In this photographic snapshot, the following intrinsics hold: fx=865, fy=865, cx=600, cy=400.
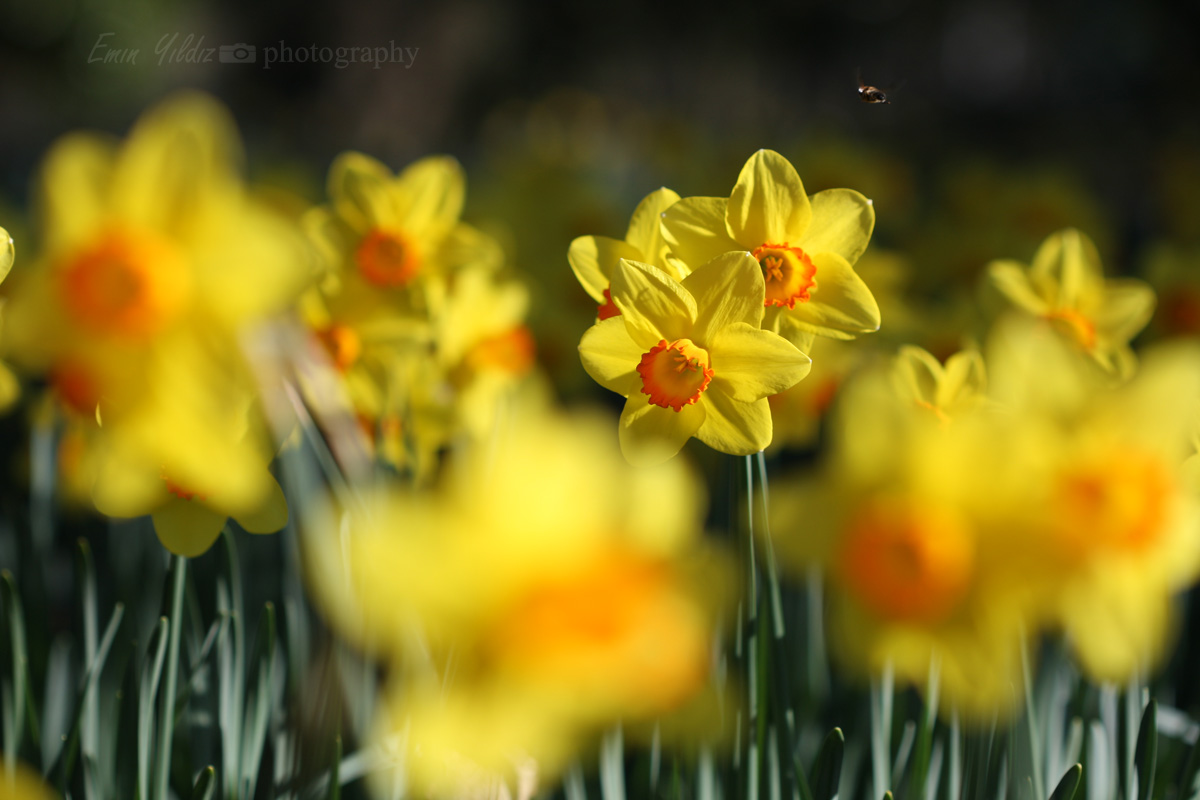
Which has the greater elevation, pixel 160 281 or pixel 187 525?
pixel 160 281

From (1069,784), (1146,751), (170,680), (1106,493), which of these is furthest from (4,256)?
(1146,751)

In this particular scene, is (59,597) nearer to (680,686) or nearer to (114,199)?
(114,199)

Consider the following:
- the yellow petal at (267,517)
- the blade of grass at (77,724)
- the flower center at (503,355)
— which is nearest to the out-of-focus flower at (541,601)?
the yellow petal at (267,517)

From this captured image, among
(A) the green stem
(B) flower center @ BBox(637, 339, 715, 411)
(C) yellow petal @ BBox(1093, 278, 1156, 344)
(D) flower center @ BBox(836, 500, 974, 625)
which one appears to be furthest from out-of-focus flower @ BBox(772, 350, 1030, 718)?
(C) yellow petal @ BBox(1093, 278, 1156, 344)

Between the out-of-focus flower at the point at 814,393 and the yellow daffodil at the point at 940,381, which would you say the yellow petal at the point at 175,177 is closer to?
the yellow daffodil at the point at 940,381

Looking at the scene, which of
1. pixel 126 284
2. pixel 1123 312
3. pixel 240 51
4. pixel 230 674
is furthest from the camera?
pixel 240 51

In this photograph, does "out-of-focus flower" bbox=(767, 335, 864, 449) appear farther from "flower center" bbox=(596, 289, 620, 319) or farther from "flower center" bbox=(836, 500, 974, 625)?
"flower center" bbox=(836, 500, 974, 625)

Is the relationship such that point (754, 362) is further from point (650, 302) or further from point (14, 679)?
point (14, 679)
